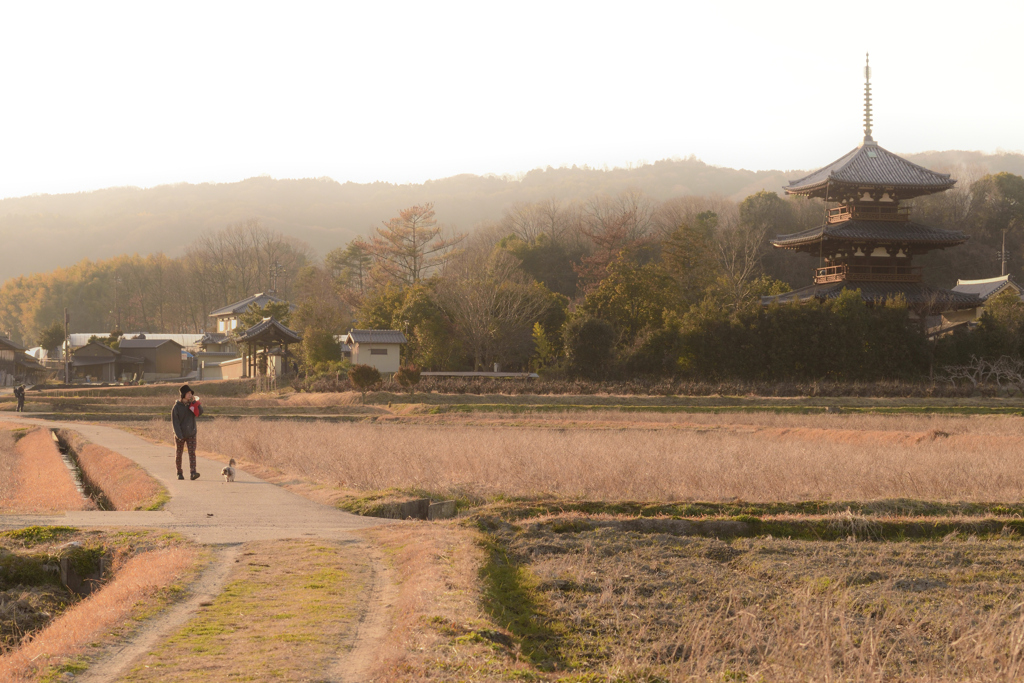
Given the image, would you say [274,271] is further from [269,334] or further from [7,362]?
[269,334]

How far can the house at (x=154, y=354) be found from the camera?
75188 millimetres

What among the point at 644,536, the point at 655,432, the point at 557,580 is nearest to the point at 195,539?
the point at 557,580

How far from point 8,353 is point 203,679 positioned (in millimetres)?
77022

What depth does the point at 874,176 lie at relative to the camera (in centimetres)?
4394

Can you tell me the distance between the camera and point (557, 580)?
26.2 feet

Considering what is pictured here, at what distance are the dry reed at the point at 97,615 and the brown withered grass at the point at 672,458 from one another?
4.85 metres

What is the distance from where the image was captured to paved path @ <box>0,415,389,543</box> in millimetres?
10156

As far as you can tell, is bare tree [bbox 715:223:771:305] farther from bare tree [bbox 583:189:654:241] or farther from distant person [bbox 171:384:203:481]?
distant person [bbox 171:384:203:481]

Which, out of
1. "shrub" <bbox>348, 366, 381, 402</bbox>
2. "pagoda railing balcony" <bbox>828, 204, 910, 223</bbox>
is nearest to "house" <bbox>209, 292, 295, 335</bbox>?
"shrub" <bbox>348, 366, 381, 402</bbox>

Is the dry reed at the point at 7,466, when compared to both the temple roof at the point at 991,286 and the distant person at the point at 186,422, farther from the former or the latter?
the temple roof at the point at 991,286

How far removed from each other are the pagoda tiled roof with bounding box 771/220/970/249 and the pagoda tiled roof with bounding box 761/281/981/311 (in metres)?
2.45

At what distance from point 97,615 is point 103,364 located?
76061 mm

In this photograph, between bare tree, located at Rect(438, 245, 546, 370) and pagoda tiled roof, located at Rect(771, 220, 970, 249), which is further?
bare tree, located at Rect(438, 245, 546, 370)

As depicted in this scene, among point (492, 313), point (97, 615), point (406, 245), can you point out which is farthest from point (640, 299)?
point (97, 615)
